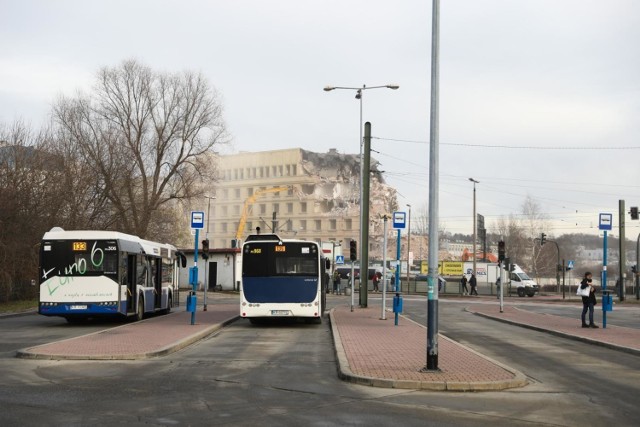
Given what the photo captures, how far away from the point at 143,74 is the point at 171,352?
4245 centimetres

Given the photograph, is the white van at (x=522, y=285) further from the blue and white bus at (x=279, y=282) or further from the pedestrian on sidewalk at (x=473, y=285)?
the blue and white bus at (x=279, y=282)

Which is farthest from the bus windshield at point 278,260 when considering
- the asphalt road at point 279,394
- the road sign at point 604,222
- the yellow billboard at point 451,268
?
the yellow billboard at point 451,268

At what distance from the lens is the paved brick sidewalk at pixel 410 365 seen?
1053cm

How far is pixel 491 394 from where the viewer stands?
1005cm

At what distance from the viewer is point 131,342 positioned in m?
16.3

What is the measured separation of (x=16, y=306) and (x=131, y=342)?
17.3 metres

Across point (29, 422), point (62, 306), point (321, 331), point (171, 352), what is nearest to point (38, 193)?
point (62, 306)

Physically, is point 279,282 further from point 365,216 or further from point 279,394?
point 279,394

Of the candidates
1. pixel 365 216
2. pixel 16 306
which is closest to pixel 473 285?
pixel 365 216

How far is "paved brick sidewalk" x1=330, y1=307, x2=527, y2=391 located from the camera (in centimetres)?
1053

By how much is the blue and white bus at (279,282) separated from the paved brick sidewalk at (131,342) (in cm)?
148

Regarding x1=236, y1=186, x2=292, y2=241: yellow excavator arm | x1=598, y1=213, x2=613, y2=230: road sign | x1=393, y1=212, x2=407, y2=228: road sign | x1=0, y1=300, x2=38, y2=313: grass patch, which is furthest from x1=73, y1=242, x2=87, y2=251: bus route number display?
x1=236, y1=186, x2=292, y2=241: yellow excavator arm

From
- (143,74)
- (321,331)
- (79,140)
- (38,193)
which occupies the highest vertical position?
(143,74)

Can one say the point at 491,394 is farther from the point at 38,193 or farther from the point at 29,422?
the point at 38,193
